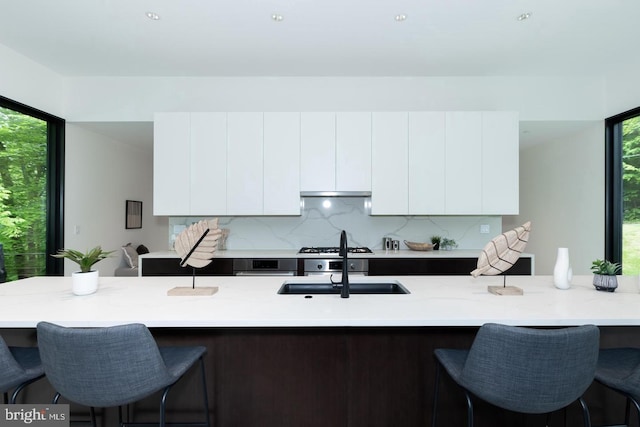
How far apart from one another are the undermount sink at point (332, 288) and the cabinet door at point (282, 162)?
4.62ft

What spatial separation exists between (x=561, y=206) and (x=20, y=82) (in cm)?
604

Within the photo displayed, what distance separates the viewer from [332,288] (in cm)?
201

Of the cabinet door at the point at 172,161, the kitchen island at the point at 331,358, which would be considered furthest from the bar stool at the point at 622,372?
the cabinet door at the point at 172,161

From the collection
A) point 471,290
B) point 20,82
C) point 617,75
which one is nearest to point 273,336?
point 471,290

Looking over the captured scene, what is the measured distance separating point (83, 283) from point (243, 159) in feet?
6.31

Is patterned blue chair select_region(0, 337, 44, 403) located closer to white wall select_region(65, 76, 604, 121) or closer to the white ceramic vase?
the white ceramic vase

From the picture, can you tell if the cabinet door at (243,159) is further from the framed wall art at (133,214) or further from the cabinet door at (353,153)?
the framed wall art at (133,214)

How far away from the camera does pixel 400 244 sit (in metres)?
3.85

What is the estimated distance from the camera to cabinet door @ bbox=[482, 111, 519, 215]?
3.31 metres

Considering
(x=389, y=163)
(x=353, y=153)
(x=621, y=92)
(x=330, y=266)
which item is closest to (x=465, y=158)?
(x=389, y=163)

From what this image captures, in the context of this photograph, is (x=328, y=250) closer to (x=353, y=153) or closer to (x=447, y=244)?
(x=353, y=153)

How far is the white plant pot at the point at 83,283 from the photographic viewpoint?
1664mm

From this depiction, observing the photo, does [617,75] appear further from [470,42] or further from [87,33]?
[87,33]

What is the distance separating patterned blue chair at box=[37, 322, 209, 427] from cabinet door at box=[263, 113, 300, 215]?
2278 millimetres
